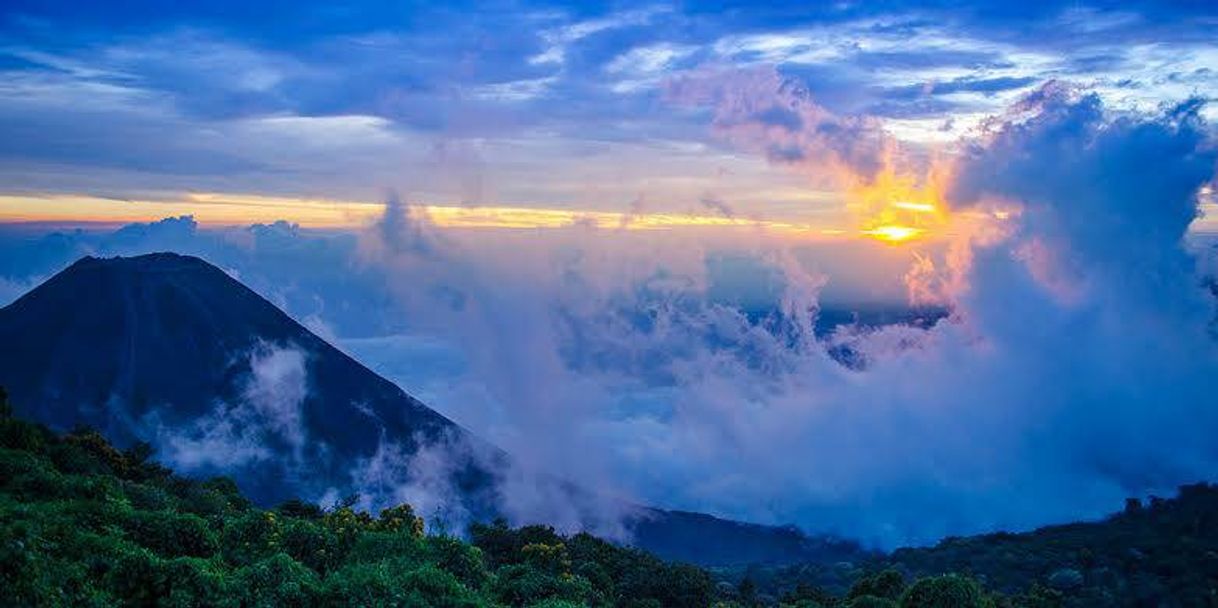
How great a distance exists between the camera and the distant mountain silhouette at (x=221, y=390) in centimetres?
9256

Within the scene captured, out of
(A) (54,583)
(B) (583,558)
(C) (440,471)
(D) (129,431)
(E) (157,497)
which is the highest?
(A) (54,583)

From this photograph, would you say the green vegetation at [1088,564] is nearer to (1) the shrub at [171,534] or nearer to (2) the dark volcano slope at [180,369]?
(1) the shrub at [171,534]

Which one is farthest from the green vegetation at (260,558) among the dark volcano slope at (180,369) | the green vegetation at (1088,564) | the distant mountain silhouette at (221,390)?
the dark volcano slope at (180,369)

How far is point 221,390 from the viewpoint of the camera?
335 feet

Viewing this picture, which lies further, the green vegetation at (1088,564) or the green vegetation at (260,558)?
the green vegetation at (1088,564)

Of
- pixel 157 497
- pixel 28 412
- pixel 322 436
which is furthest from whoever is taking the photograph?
pixel 322 436

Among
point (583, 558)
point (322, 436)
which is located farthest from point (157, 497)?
point (322, 436)

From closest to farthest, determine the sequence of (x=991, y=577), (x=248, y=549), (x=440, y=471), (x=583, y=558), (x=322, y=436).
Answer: (x=248, y=549), (x=583, y=558), (x=991, y=577), (x=322, y=436), (x=440, y=471)

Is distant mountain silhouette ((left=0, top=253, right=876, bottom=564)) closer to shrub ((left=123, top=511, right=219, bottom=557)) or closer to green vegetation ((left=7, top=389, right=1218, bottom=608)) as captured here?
green vegetation ((left=7, top=389, right=1218, bottom=608))

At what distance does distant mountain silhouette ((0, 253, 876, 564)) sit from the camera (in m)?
92.6

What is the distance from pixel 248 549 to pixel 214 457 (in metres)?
73.0

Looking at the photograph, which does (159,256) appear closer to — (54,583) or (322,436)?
(322,436)

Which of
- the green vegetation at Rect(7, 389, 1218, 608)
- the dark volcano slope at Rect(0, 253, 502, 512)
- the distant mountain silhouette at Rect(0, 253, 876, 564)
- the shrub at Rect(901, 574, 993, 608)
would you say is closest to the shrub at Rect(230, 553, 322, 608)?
the green vegetation at Rect(7, 389, 1218, 608)

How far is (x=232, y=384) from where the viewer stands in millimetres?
103875
